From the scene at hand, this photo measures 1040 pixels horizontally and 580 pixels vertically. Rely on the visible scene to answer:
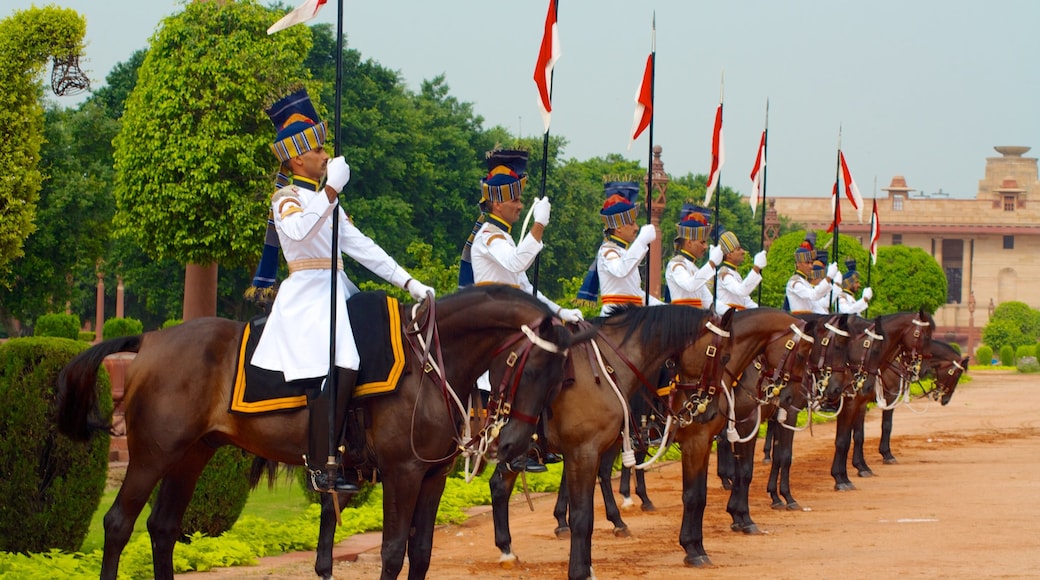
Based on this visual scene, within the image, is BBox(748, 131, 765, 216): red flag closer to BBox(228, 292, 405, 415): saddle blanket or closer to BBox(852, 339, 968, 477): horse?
BBox(852, 339, 968, 477): horse

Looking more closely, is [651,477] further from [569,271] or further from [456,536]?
[569,271]

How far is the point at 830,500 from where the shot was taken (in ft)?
55.6

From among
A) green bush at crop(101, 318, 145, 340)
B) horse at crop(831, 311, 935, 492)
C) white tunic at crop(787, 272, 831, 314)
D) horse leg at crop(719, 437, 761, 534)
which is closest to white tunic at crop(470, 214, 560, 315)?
horse leg at crop(719, 437, 761, 534)

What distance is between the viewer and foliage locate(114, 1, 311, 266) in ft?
96.0

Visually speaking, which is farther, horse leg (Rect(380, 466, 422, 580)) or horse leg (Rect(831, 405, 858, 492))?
horse leg (Rect(831, 405, 858, 492))

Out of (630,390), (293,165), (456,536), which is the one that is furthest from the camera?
(456,536)

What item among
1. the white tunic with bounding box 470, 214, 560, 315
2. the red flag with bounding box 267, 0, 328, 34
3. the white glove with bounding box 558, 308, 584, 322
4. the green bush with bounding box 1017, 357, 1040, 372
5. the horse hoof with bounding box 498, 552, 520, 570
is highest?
the red flag with bounding box 267, 0, 328, 34

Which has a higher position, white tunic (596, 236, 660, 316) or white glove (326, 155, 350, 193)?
white glove (326, 155, 350, 193)

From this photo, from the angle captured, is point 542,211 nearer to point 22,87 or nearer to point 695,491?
point 695,491

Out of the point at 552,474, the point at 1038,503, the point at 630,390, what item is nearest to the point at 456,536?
the point at 630,390

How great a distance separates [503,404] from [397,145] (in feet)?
125

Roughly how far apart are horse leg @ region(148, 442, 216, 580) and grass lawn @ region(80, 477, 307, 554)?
356cm

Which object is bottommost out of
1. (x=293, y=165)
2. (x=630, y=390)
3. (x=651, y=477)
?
(x=651, y=477)

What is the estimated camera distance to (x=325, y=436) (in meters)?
7.87
